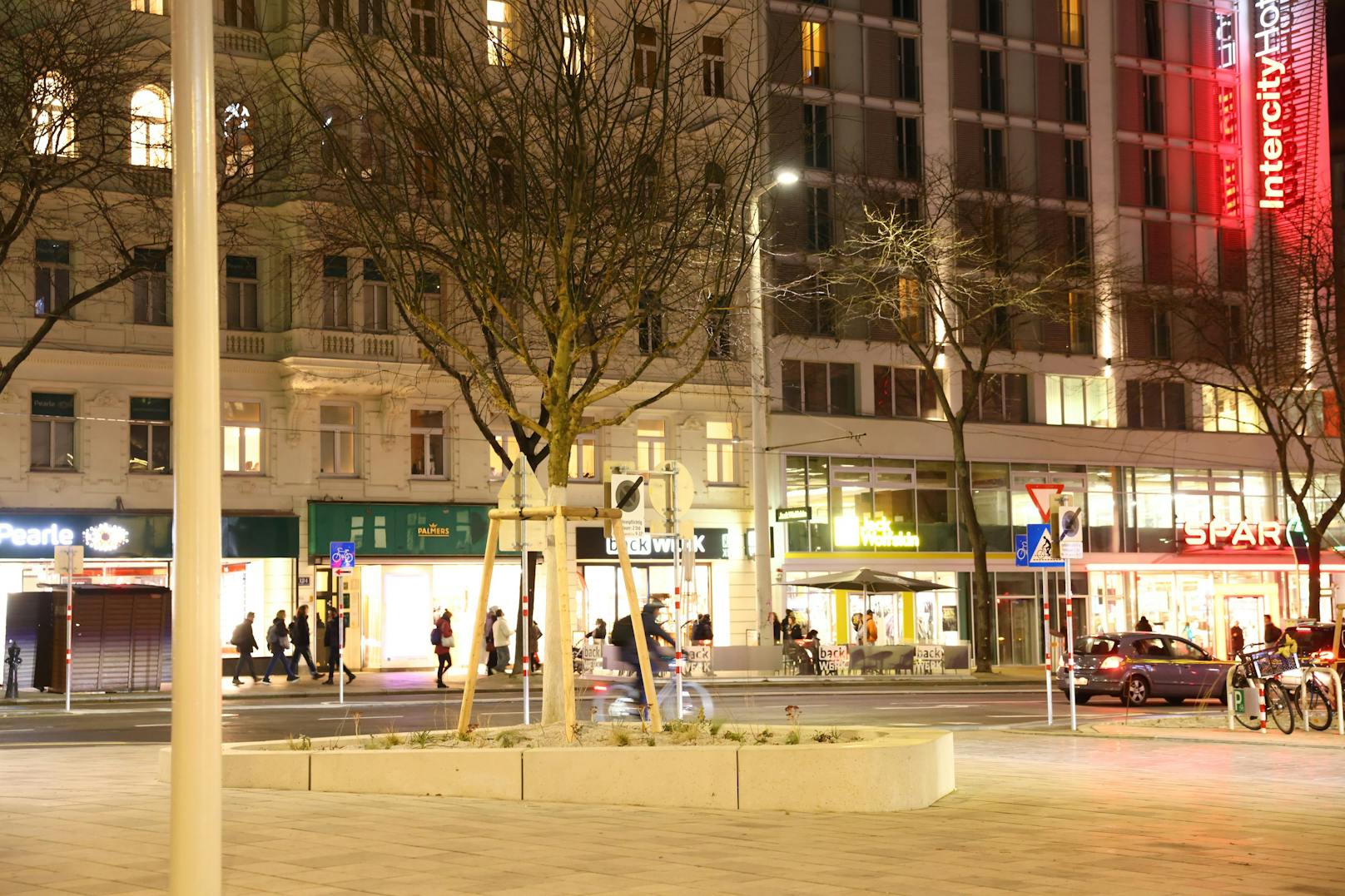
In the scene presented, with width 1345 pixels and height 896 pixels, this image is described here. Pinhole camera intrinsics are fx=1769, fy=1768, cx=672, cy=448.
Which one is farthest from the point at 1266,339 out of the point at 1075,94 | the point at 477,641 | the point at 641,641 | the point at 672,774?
the point at 672,774

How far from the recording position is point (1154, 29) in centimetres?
5891

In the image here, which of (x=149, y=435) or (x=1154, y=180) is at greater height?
(x=1154, y=180)

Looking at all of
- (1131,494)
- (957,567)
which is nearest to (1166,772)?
(957,567)

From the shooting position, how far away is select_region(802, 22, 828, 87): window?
170 ft

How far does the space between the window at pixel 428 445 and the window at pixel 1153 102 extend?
27191 millimetres

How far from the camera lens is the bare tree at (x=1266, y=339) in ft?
169

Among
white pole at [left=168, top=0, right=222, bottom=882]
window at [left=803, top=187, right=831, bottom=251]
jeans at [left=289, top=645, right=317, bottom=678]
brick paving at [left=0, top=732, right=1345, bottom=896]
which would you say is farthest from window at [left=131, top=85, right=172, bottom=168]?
white pole at [left=168, top=0, right=222, bottom=882]

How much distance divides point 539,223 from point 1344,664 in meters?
15.5

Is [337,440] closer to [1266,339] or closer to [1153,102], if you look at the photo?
[1266,339]

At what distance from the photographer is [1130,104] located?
5803 cm

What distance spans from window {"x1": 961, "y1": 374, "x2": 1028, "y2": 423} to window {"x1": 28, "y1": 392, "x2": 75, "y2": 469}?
1047 inches

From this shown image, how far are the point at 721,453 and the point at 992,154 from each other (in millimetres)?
14000

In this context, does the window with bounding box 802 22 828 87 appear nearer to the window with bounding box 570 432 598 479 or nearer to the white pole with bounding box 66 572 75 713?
the window with bounding box 570 432 598 479

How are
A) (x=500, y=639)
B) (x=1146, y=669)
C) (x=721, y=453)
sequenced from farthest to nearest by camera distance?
(x=721, y=453) < (x=500, y=639) < (x=1146, y=669)
